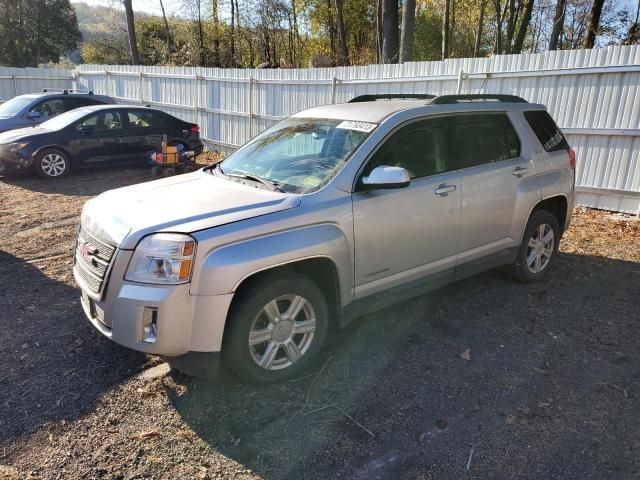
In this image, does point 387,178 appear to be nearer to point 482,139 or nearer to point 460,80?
point 482,139

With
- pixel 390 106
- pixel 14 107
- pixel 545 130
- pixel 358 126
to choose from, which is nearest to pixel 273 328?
pixel 358 126

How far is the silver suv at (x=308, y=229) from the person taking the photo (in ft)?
10.2

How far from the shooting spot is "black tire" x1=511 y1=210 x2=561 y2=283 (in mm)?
5282

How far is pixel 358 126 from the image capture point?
163 inches

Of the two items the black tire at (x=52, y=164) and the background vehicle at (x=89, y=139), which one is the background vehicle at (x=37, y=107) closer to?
the background vehicle at (x=89, y=139)

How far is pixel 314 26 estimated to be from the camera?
32906 mm

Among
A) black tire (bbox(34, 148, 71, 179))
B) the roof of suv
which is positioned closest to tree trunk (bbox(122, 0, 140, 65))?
black tire (bbox(34, 148, 71, 179))

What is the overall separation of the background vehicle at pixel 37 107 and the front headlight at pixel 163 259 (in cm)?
1122

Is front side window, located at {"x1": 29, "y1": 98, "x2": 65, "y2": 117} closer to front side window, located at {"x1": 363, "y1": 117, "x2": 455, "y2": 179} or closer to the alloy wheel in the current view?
front side window, located at {"x1": 363, "y1": 117, "x2": 455, "y2": 179}

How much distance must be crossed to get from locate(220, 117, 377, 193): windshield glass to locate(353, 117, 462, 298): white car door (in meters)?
0.27

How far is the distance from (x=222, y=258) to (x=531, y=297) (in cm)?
343

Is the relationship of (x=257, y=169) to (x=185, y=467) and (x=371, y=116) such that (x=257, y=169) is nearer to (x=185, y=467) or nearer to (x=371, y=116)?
(x=371, y=116)

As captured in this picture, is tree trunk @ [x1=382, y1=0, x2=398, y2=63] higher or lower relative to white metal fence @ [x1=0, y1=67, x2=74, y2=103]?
higher

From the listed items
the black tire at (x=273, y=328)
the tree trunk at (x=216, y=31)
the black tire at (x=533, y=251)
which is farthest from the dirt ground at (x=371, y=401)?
the tree trunk at (x=216, y=31)
